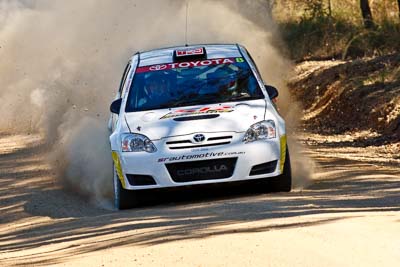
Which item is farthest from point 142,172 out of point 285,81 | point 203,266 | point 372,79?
point 285,81

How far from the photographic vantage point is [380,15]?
3164 centimetres

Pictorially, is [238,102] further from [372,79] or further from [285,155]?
[372,79]

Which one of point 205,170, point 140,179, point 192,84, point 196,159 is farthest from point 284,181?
point 192,84

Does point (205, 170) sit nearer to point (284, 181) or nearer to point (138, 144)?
point (138, 144)

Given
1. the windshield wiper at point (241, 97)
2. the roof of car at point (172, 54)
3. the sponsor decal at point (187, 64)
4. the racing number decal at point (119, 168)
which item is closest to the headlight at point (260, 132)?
the windshield wiper at point (241, 97)

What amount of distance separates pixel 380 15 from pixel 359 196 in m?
20.1

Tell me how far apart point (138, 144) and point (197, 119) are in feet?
2.16

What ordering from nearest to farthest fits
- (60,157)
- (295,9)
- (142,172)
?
(142,172) < (60,157) < (295,9)

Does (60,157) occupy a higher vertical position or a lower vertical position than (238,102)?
lower

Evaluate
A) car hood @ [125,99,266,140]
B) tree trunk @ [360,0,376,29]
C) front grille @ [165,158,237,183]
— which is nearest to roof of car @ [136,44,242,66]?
car hood @ [125,99,266,140]

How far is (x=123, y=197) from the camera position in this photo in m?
12.4

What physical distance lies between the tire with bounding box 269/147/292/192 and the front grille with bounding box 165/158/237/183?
51 cm

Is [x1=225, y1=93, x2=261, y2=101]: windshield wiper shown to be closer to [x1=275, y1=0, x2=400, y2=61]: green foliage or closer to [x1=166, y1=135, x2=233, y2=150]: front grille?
[x1=166, y1=135, x2=233, y2=150]: front grille

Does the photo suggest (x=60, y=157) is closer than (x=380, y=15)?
Yes
